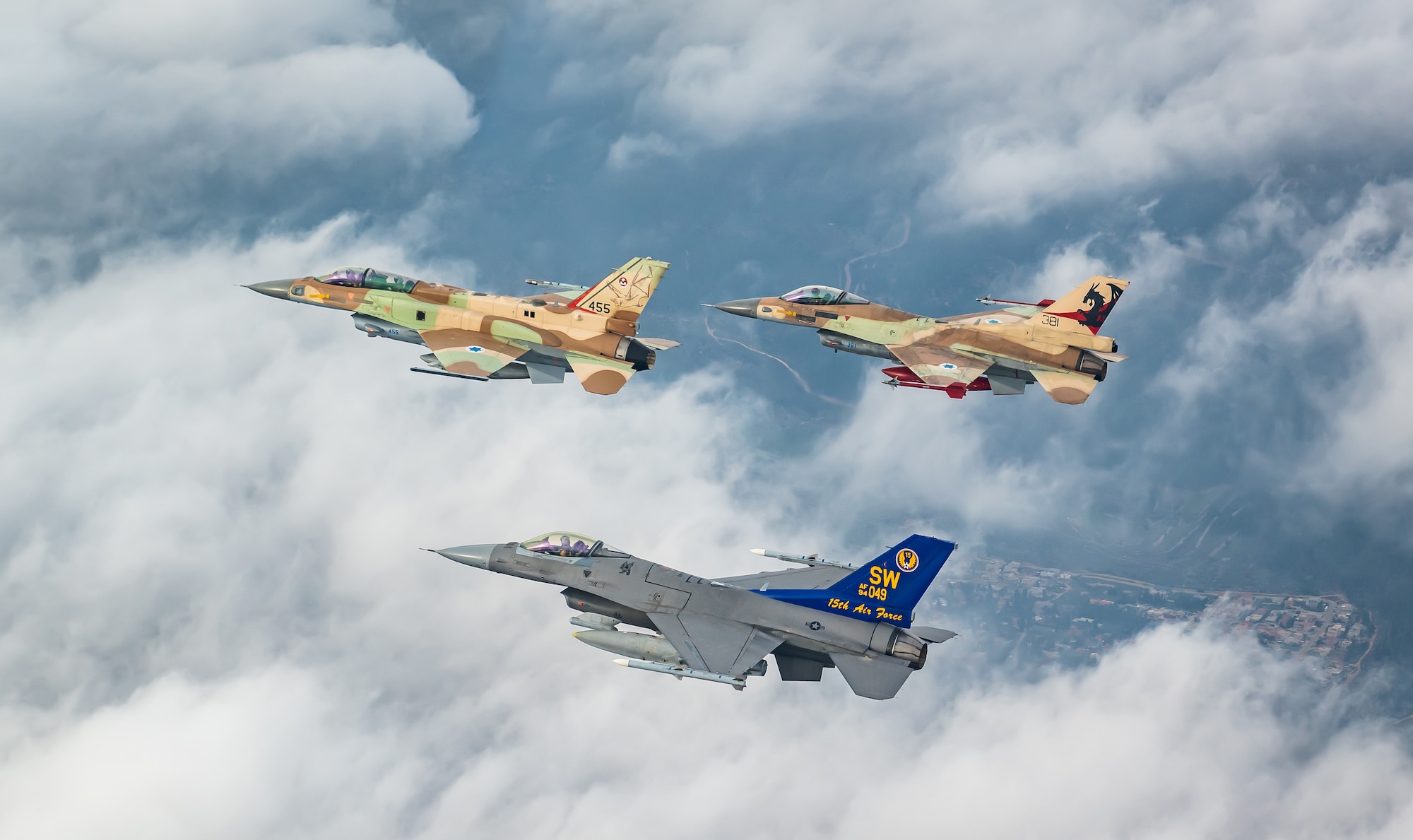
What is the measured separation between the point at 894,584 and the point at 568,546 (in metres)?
10.2

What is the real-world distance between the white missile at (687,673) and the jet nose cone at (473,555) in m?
5.86

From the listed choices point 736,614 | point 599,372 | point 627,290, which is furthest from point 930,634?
point 627,290

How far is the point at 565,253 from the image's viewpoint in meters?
160

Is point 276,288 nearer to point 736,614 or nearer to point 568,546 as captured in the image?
point 568,546

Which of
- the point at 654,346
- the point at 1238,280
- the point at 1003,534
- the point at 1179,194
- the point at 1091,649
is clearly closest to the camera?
the point at 654,346

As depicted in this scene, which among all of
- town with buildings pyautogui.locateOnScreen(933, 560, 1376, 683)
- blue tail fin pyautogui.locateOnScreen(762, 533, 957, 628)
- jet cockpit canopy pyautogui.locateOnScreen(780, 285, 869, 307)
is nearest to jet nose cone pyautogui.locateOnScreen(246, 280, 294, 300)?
jet cockpit canopy pyautogui.locateOnScreen(780, 285, 869, 307)

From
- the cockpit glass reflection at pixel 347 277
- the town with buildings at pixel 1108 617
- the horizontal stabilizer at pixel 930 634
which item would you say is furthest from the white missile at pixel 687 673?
the town with buildings at pixel 1108 617

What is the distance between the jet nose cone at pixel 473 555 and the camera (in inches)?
1550

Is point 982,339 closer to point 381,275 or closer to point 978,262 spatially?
point 381,275

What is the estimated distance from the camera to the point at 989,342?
157 ft

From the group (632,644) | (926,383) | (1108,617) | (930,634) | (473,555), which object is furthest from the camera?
(1108,617)

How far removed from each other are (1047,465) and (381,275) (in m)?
130

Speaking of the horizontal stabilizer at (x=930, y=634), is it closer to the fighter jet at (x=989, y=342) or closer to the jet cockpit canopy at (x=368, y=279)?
the fighter jet at (x=989, y=342)

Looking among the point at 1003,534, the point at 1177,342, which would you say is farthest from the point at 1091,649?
the point at 1177,342
